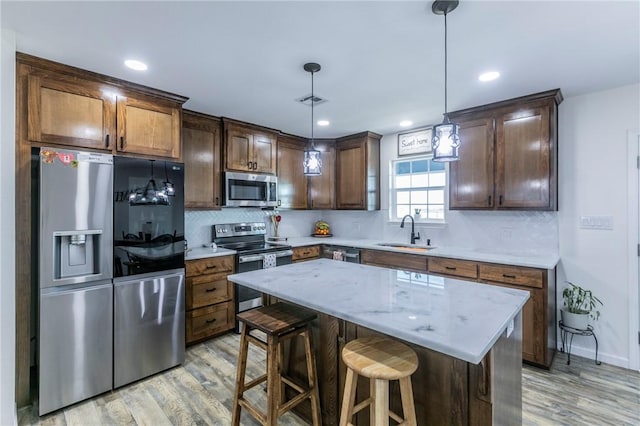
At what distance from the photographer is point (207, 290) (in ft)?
10.6

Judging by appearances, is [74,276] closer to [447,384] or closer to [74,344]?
[74,344]

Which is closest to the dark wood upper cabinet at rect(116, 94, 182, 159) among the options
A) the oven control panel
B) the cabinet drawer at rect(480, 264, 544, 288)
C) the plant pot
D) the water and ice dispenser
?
the water and ice dispenser

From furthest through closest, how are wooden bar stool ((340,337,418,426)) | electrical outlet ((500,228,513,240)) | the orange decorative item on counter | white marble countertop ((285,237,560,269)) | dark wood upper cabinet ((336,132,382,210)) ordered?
the orange decorative item on counter
dark wood upper cabinet ((336,132,382,210))
electrical outlet ((500,228,513,240))
white marble countertop ((285,237,560,269))
wooden bar stool ((340,337,418,426))

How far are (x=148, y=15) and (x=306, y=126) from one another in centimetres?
250

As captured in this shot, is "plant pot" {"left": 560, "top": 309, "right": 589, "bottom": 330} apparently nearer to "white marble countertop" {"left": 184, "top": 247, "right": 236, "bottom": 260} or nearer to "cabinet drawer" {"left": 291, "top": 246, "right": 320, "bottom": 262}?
"cabinet drawer" {"left": 291, "top": 246, "right": 320, "bottom": 262}

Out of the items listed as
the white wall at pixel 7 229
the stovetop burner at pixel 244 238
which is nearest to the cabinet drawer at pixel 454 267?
the stovetop burner at pixel 244 238

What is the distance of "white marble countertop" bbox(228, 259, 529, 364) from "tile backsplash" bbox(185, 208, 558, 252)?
1832mm

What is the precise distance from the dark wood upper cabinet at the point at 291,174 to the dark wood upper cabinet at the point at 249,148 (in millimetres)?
195

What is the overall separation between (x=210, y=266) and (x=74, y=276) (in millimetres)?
1199

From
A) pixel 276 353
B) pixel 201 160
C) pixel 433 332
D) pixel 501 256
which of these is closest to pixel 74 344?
pixel 276 353

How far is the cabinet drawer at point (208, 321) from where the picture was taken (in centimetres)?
311

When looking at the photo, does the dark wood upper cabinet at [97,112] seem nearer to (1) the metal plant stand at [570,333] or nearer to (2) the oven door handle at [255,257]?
(2) the oven door handle at [255,257]

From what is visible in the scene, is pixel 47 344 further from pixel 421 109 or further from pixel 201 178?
pixel 421 109

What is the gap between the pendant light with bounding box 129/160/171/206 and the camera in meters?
2.49
